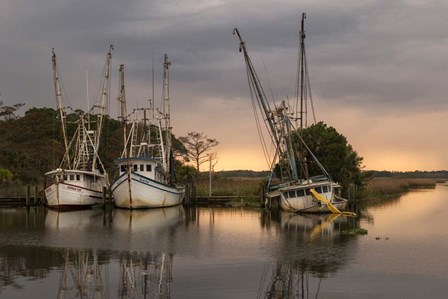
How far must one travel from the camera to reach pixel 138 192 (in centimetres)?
5347

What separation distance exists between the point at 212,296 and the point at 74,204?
39402 millimetres

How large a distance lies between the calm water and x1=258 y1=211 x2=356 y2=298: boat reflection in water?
40 mm

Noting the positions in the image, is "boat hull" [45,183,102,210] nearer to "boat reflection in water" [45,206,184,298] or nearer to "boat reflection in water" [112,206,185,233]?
"boat reflection in water" [112,206,185,233]

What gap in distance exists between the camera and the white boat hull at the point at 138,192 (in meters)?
52.8

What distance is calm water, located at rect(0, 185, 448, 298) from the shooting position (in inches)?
753

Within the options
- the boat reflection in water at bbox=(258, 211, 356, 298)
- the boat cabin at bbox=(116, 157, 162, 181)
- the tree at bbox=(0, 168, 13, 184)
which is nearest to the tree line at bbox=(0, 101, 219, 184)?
the tree at bbox=(0, 168, 13, 184)

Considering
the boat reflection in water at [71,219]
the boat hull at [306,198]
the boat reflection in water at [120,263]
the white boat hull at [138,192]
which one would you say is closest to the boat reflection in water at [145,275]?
the boat reflection in water at [120,263]

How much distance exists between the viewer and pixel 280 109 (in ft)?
179

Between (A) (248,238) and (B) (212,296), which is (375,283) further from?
(A) (248,238)

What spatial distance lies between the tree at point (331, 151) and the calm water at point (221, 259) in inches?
725

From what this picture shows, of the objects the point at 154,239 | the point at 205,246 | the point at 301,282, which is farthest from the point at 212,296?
the point at 154,239

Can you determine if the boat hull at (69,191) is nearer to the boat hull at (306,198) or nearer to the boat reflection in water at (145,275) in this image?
the boat hull at (306,198)

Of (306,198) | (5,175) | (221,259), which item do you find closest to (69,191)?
(5,175)

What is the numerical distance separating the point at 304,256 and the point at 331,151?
37524 millimetres
